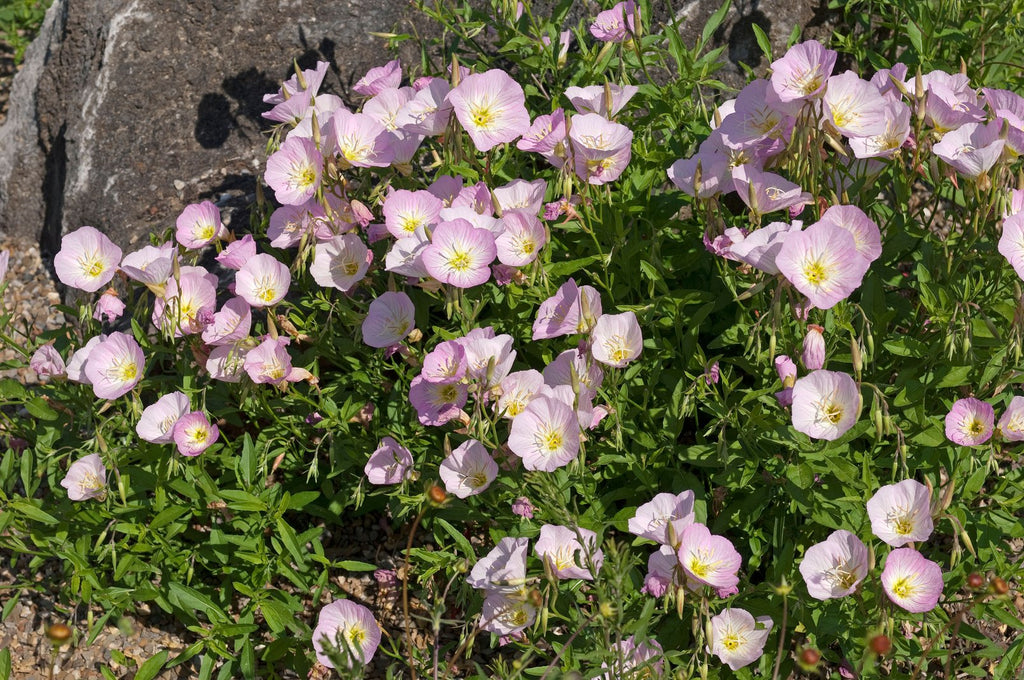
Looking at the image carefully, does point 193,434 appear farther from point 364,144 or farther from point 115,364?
point 364,144

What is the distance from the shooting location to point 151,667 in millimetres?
2391

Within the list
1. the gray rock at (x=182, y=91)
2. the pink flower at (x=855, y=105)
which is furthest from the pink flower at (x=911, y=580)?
the gray rock at (x=182, y=91)

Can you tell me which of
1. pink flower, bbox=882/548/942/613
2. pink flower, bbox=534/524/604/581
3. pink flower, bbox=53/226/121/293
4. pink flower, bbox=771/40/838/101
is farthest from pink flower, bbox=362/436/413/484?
pink flower, bbox=771/40/838/101

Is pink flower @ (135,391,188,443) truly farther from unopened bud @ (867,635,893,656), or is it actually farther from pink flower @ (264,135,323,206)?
unopened bud @ (867,635,893,656)

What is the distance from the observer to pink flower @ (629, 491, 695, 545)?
6.84ft

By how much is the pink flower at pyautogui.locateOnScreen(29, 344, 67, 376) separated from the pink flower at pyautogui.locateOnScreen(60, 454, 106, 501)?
34 centimetres

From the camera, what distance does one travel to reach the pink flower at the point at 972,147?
2.05 metres

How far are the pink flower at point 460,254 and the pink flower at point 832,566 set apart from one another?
96cm

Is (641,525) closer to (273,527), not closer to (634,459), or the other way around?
(634,459)

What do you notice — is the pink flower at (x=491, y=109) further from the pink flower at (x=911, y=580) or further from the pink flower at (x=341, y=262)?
the pink flower at (x=911, y=580)

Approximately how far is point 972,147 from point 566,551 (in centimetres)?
132

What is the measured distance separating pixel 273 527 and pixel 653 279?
4.16 ft

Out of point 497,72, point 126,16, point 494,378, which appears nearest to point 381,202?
point 497,72

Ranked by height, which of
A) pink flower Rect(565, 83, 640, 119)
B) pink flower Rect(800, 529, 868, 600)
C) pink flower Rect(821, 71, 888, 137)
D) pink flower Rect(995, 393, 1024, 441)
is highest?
pink flower Rect(821, 71, 888, 137)
